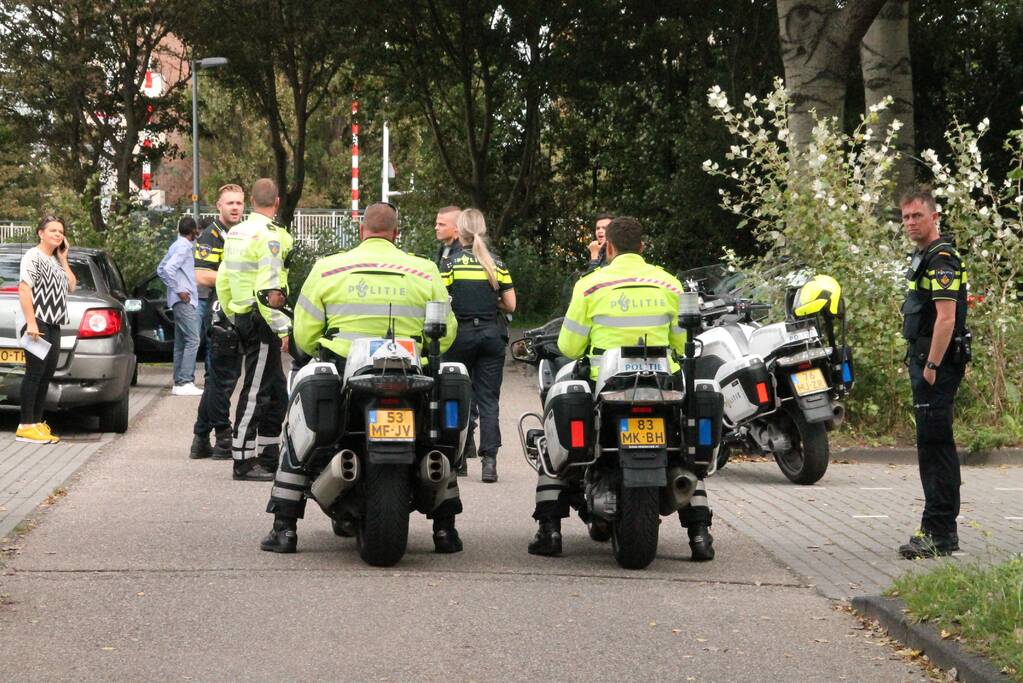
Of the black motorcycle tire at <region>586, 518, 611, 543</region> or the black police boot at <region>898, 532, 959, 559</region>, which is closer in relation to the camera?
the black police boot at <region>898, 532, 959, 559</region>

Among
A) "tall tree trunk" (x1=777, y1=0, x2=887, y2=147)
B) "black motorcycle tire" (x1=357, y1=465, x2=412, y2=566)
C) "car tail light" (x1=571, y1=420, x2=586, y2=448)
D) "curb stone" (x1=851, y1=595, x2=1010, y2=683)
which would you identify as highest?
"tall tree trunk" (x1=777, y1=0, x2=887, y2=147)

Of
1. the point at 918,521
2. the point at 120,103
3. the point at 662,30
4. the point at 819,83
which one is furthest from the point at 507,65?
the point at 918,521

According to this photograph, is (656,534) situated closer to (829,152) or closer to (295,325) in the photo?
(295,325)

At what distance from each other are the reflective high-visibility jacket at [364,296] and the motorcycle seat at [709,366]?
4026 mm

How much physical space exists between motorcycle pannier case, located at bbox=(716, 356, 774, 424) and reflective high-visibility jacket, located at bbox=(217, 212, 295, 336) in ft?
9.83

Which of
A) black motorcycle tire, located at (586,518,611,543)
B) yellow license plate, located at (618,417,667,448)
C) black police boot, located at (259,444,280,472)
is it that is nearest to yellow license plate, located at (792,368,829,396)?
black motorcycle tire, located at (586,518,611,543)

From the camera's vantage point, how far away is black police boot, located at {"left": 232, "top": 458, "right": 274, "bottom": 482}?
10773mm

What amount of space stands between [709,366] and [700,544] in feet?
12.1

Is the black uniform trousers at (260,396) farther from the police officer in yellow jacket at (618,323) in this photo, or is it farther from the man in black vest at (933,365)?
the man in black vest at (933,365)

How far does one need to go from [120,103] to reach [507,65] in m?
7.62

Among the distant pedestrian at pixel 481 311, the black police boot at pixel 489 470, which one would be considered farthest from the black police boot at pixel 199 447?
the black police boot at pixel 489 470

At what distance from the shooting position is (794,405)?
36.5ft

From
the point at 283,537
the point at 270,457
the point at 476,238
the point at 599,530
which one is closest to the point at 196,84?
the point at 476,238

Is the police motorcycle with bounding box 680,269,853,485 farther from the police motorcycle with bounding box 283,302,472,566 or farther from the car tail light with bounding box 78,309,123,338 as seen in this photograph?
the car tail light with bounding box 78,309,123,338
